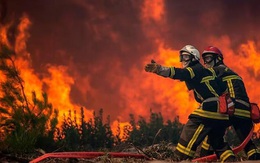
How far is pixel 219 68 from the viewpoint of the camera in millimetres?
8539

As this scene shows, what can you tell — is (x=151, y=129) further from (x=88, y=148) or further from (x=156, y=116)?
(x=88, y=148)

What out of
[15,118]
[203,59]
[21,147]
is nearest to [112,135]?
[15,118]

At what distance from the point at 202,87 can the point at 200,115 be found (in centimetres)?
52

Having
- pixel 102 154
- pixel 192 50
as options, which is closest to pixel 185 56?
pixel 192 50

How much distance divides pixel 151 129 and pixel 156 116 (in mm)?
587

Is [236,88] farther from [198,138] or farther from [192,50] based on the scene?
[198,138]

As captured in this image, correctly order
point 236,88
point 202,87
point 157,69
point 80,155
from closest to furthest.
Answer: point 80,155 → point 157,69 → point 202,87 → point 236,88

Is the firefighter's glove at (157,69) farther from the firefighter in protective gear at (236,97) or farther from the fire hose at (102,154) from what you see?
the fire hose at (102,154)

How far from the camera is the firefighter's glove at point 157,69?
295 inches

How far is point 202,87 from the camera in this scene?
796 centimetres

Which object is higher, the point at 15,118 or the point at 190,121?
the point at 15,118

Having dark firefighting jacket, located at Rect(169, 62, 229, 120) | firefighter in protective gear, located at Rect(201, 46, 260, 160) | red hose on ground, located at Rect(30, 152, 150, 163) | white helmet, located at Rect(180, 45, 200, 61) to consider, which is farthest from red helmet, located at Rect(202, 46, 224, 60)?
red hose on ground, located at Rect(30, 152, 150, 163)

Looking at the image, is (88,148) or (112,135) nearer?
(88,148)

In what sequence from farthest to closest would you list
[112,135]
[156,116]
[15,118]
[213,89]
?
[156,116], [112,135], [15,118], [213,89]
